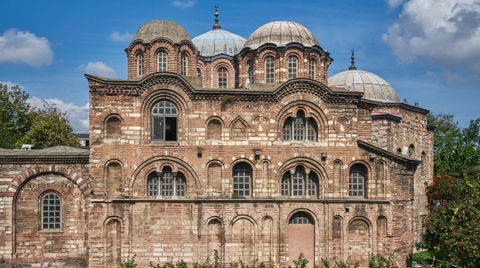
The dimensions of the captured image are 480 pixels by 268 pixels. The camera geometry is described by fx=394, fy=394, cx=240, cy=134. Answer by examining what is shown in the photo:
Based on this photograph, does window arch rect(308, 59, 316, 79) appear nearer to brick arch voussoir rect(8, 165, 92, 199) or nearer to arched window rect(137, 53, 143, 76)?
arched window rect(137, 53, 143, 76)

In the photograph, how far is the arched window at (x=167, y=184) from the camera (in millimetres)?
18719

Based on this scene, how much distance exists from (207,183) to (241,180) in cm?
168

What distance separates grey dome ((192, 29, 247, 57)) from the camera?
87.1ft

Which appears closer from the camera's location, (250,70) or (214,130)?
(214,130)

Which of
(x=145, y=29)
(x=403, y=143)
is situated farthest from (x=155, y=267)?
(x=403, y=143)

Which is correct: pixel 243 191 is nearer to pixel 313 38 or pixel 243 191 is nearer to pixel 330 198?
pixel 330 198

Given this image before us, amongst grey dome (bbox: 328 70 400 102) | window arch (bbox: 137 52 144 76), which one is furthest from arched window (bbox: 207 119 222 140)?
grey dome (bbox: 328 70 400 102)

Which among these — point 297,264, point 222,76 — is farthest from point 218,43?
point 297,264

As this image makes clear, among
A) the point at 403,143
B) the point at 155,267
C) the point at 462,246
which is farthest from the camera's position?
the point at 403,143

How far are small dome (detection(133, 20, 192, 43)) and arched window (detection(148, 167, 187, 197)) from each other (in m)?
6.90

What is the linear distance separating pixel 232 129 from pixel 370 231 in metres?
8.31

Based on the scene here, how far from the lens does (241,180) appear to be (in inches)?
753

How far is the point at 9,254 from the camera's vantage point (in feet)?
60.1

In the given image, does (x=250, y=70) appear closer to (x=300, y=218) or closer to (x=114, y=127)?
(x=114, y=127)
